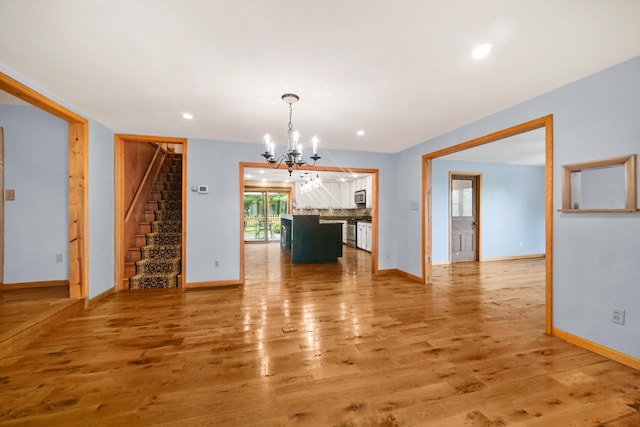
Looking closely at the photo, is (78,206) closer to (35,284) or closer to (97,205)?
(97,205)

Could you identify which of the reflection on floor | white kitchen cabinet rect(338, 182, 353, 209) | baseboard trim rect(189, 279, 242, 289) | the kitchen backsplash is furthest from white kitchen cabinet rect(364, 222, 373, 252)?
the reflection on floor

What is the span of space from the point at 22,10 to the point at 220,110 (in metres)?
1.61

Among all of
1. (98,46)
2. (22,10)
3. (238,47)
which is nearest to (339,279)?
(238,47)

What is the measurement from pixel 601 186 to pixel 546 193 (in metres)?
0.44

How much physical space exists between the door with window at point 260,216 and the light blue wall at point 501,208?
6.32 m

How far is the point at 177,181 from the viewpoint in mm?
5980

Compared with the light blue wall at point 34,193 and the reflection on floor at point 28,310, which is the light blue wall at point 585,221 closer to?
the reflection on floor at point 28,310

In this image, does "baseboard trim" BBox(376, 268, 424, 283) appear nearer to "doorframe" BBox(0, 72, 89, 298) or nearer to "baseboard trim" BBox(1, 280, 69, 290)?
"doorframe" BBox(0, 72, 89, 298)

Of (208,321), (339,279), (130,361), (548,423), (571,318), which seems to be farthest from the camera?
(339,279)

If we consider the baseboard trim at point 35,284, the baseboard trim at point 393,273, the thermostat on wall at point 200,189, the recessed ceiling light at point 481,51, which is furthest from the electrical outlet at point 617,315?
the baseboard trim at point 35,284

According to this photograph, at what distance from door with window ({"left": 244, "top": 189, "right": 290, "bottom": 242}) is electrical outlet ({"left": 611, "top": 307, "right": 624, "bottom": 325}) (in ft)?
30.5

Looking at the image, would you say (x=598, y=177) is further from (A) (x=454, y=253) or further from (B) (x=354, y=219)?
(B) (x=354, y=219)

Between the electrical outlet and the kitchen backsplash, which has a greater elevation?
the kitchen backsplash

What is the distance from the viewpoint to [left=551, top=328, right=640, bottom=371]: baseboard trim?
204 centimetres
